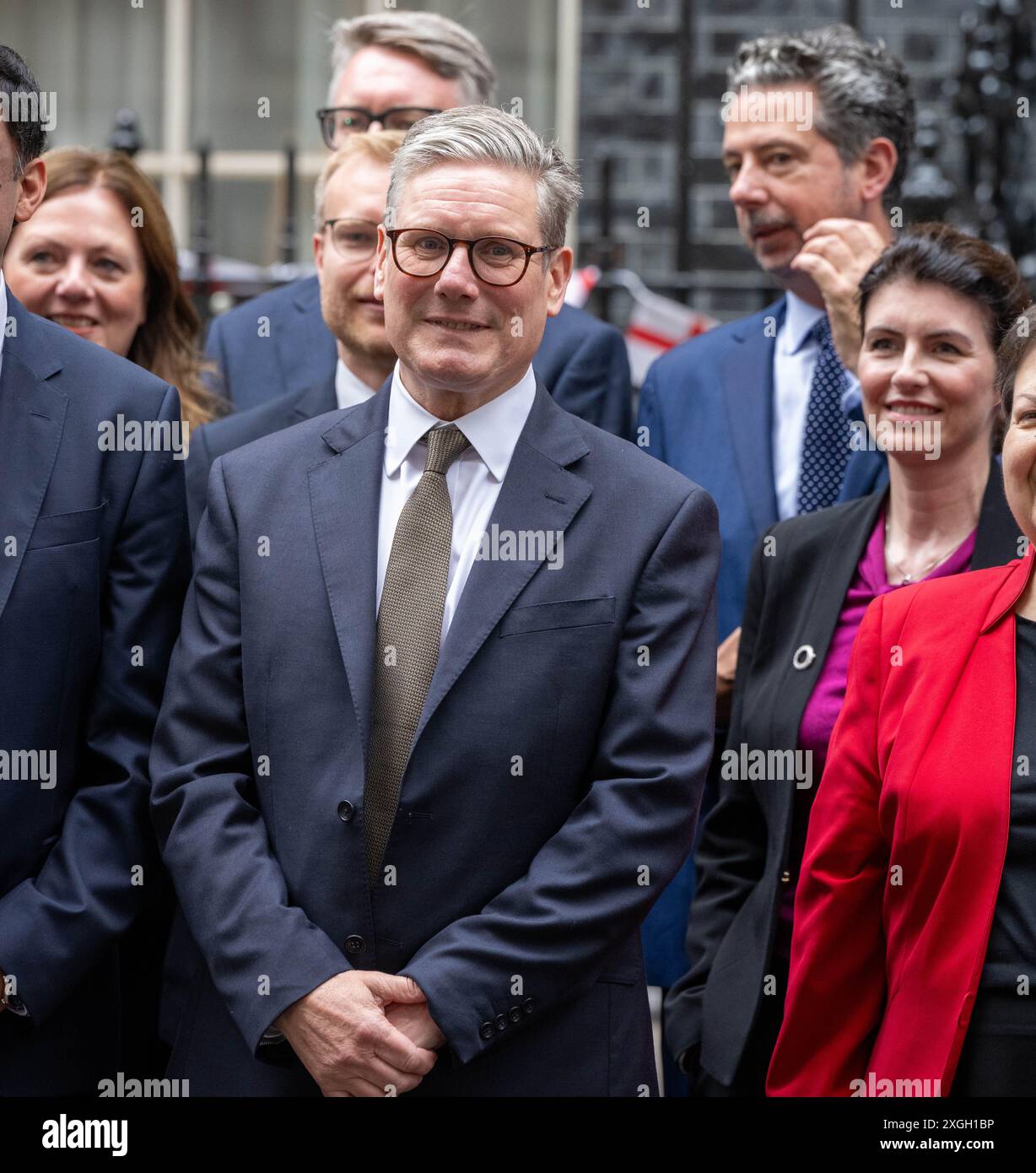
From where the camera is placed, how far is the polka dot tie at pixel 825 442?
3936mm

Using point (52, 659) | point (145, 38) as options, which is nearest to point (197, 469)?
point (52, 659)

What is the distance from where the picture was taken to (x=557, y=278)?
3.04 m

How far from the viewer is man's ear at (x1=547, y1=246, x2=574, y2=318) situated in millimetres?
3014

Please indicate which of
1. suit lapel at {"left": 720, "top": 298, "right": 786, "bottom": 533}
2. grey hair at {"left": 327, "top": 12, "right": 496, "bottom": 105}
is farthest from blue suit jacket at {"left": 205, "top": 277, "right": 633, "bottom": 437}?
grey hair at {"left": 327, "top": 12, "right": 496, "bottom": 105}

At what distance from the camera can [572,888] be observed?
267cm

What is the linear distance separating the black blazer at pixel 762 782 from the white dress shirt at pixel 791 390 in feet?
1.35

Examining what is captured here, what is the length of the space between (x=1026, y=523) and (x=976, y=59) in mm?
4766

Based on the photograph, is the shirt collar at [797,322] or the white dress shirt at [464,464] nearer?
the white dress shirt at [464,464]

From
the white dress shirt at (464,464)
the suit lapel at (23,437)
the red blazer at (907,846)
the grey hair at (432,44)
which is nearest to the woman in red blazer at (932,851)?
the red blazer at (907,846)

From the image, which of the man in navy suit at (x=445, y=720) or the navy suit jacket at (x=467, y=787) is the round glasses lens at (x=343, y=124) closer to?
the man in navy suit at (x=445, y=720)

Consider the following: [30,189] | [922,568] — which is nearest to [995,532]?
[922,568]

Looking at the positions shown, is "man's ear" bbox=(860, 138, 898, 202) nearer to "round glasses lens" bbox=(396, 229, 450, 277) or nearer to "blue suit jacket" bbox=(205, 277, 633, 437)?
"blue suit jacket" bbox=(205, 277, 633, 437)

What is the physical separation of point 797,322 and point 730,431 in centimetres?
35

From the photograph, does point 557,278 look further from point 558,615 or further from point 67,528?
point 67,528
